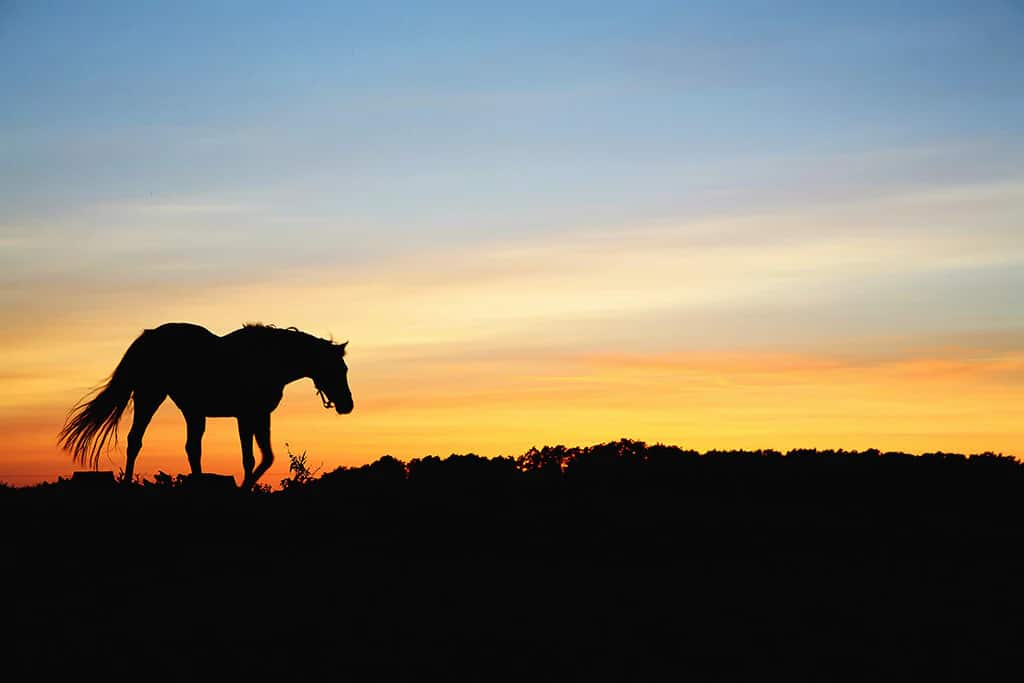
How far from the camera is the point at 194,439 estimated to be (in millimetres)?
20172

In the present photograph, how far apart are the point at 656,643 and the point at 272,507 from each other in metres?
6.48

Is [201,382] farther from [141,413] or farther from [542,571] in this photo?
[542,571]

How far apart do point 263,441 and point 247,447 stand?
0.33m

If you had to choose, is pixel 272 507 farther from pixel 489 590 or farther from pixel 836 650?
pixel 836 650

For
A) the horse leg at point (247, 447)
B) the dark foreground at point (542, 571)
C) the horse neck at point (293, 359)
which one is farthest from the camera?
the horse neck at point (293, 359)

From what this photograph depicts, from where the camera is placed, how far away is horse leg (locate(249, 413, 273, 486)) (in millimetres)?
20188

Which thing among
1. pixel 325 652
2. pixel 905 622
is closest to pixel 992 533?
pixel 905 622

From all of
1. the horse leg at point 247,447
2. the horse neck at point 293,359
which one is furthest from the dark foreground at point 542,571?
the horse neck at point 293,359

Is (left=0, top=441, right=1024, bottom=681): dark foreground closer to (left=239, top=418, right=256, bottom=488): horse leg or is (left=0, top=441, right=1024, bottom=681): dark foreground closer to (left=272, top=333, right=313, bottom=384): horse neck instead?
(left=239, top=418, right=256, bottom=488): horse leg

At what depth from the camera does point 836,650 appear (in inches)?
449

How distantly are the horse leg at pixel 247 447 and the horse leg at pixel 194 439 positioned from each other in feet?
2.35

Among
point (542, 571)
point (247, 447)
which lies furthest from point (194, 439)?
point (542, 571)

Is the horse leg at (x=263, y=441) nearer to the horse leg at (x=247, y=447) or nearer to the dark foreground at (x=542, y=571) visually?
the horse leg at (x=247, y=447)

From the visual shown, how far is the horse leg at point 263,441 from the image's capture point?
20.2 m
